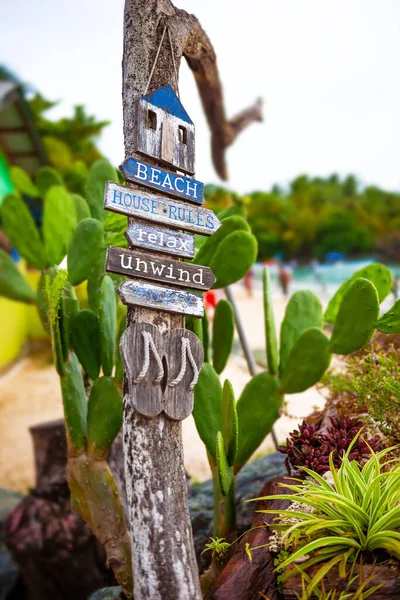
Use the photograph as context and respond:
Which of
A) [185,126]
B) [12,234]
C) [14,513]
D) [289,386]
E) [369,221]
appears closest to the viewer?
[185,126]

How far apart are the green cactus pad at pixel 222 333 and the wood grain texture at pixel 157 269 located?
703 mm

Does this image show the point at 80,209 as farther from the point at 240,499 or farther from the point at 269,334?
the point at 240,499

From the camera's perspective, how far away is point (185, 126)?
7.14 feet

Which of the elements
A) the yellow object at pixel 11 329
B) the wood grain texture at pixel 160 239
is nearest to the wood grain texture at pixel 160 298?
the wood grain texture at pixel 160 239

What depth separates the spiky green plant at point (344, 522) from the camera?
5.70ft

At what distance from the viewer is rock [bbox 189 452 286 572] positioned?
2.71 metres

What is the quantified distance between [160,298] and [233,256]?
0.63 m

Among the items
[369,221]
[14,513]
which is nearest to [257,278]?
[369,221]

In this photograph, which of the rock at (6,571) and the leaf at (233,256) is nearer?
the leaf at (233,256)

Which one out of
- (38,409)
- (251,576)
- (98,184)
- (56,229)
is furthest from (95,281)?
(38,409)

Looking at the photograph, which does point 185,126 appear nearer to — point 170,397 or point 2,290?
point 170,397

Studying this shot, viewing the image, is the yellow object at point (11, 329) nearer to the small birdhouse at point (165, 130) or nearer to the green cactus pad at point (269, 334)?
the green cactus pad at point (269, 334)

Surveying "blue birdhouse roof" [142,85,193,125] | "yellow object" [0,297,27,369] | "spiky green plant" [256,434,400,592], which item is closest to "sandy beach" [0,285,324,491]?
"yellow object" [0,297,27,369]

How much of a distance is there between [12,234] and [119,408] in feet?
4.16
